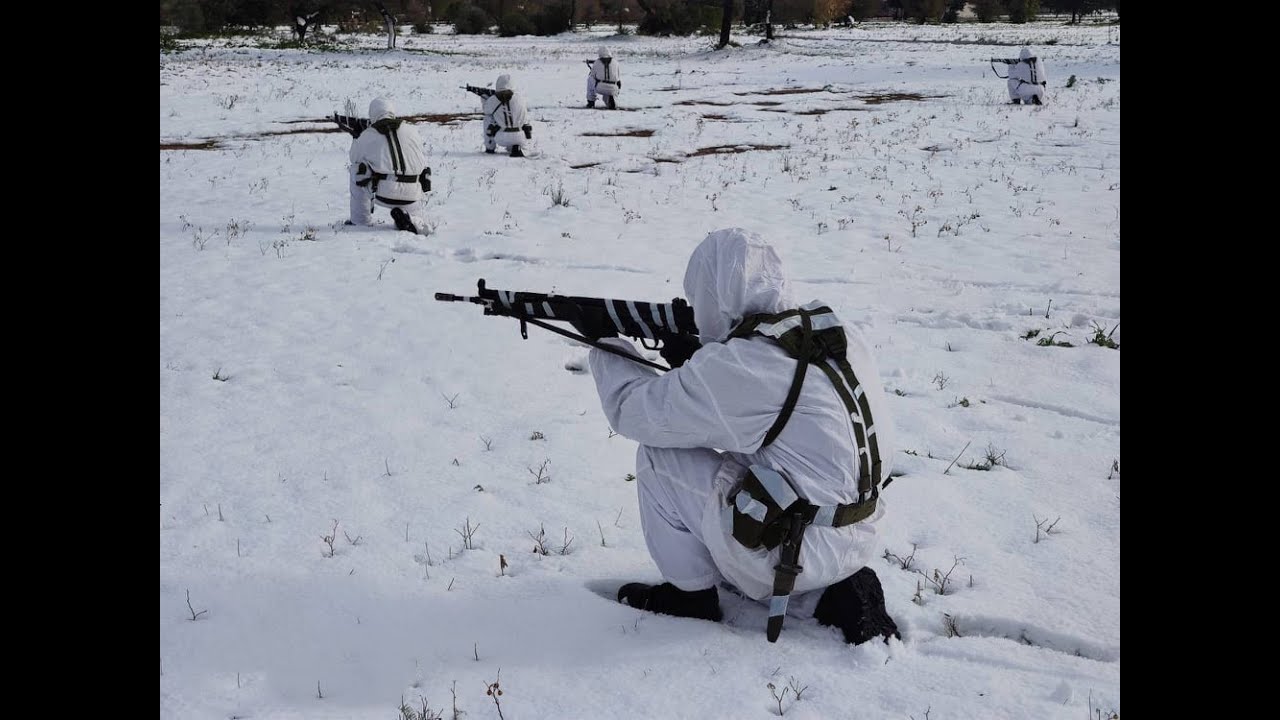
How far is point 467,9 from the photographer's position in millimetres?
60500

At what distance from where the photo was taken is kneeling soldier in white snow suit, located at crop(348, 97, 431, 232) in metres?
10.3

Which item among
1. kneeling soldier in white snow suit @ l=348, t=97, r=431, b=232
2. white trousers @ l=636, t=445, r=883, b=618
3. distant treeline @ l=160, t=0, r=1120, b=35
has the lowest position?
white trousers @ l=636, t=445, r=883, b=618

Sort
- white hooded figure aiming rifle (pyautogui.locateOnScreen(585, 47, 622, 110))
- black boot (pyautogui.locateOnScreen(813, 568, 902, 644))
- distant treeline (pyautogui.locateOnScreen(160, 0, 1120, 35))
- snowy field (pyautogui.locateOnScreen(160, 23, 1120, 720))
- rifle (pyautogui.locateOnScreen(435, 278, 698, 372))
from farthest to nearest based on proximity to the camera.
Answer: distant treeline (pyautogui.locateOnScreen(160, 0, 1120, 35)) → white hooded figure aiming rifle (pyautogui.locateOnScreen(585, 47, 622, 110)) → rifle (pyautogui.locateOnScreen(435, 278, 698, 372)) → black boot (pyautogui.locateOnScreen(813, 568, 902, 644)) → snowy field (pyautogui.locateOnScreen(160, 23, 1120, 720))

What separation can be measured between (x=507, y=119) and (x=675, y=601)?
12675 mm

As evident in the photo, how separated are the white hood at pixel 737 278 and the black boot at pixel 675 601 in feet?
3.48

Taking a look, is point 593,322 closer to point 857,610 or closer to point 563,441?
point 857,610

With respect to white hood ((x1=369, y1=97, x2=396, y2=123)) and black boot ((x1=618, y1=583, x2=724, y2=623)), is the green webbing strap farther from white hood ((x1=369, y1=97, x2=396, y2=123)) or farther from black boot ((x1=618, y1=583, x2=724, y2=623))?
white hood ((x1=369, y1=97, x2=396, y2=123))

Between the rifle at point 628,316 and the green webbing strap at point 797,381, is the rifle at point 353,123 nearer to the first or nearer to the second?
the rifle at point 628,316

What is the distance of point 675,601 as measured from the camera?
377 centimetres

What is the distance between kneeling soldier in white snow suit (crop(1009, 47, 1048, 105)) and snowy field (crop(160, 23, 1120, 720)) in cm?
629

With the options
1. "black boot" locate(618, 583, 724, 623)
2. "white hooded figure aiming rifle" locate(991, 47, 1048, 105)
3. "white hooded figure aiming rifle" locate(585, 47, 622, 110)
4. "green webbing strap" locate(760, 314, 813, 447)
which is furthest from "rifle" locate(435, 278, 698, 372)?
"white hooded figure aiming rifle" locate(991, 47, 1048, 105)

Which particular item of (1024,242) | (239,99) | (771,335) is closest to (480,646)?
(771,335)

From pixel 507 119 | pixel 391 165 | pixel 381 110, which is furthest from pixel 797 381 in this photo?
pixel 507 119
